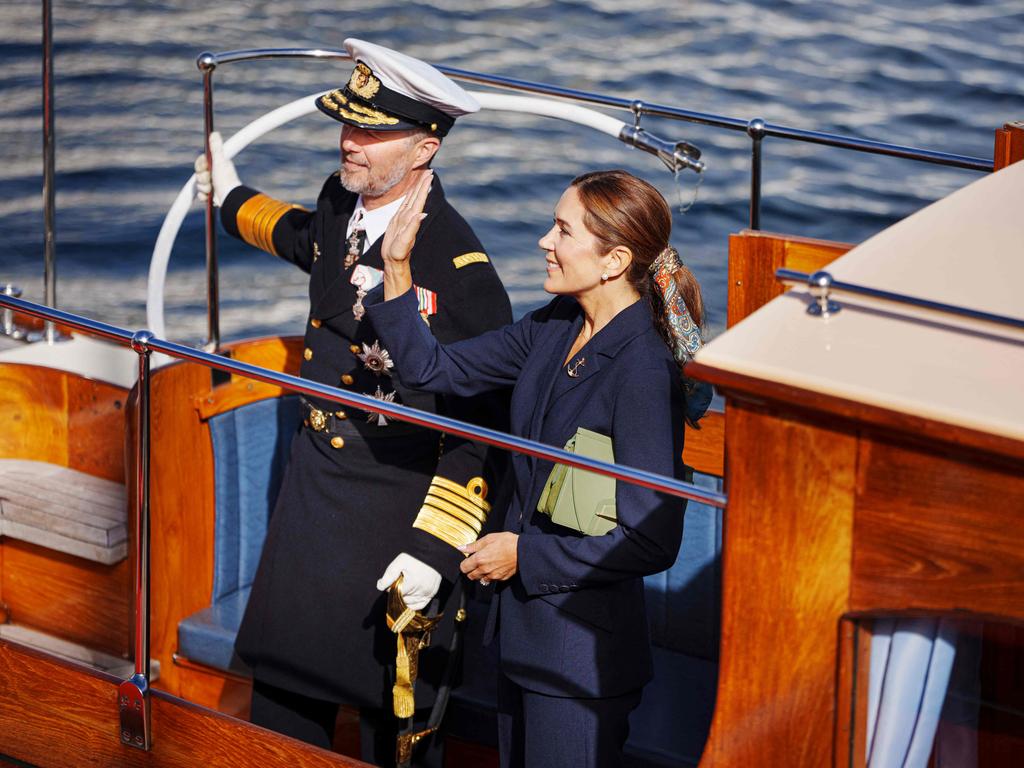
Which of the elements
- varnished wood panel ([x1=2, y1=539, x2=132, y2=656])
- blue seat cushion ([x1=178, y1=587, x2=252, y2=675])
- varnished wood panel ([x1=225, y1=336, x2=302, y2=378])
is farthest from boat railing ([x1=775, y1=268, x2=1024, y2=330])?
varnished wood panel ([x1=2, y1=539, x2=132, y2=656])

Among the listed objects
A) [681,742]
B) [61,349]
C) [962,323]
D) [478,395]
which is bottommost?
[681,742]

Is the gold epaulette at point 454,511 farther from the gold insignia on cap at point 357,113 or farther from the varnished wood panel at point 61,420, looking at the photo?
the varnished wood panel at point 61,420

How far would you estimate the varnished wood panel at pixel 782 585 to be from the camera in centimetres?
143

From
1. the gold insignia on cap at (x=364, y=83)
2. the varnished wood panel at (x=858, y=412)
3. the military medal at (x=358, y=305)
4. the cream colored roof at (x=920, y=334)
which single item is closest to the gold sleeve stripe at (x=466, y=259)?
the military medal at (x=358, y=305)

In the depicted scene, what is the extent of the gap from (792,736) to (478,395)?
0.94 m

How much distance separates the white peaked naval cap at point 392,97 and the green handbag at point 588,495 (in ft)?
2.25

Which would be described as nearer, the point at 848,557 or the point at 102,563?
the point at 848,557

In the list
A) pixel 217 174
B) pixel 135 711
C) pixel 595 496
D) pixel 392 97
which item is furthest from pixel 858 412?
pixel 217 174

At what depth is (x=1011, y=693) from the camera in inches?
57.9

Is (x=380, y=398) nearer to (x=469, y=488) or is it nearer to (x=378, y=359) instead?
(x=378, y=359)

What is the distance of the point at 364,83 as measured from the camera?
94.7 inches

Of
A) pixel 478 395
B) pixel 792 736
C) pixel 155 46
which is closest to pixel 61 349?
pixel 478 395

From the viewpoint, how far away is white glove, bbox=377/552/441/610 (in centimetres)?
225

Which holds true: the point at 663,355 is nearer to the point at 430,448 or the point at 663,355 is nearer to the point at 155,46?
the point at 430,448
